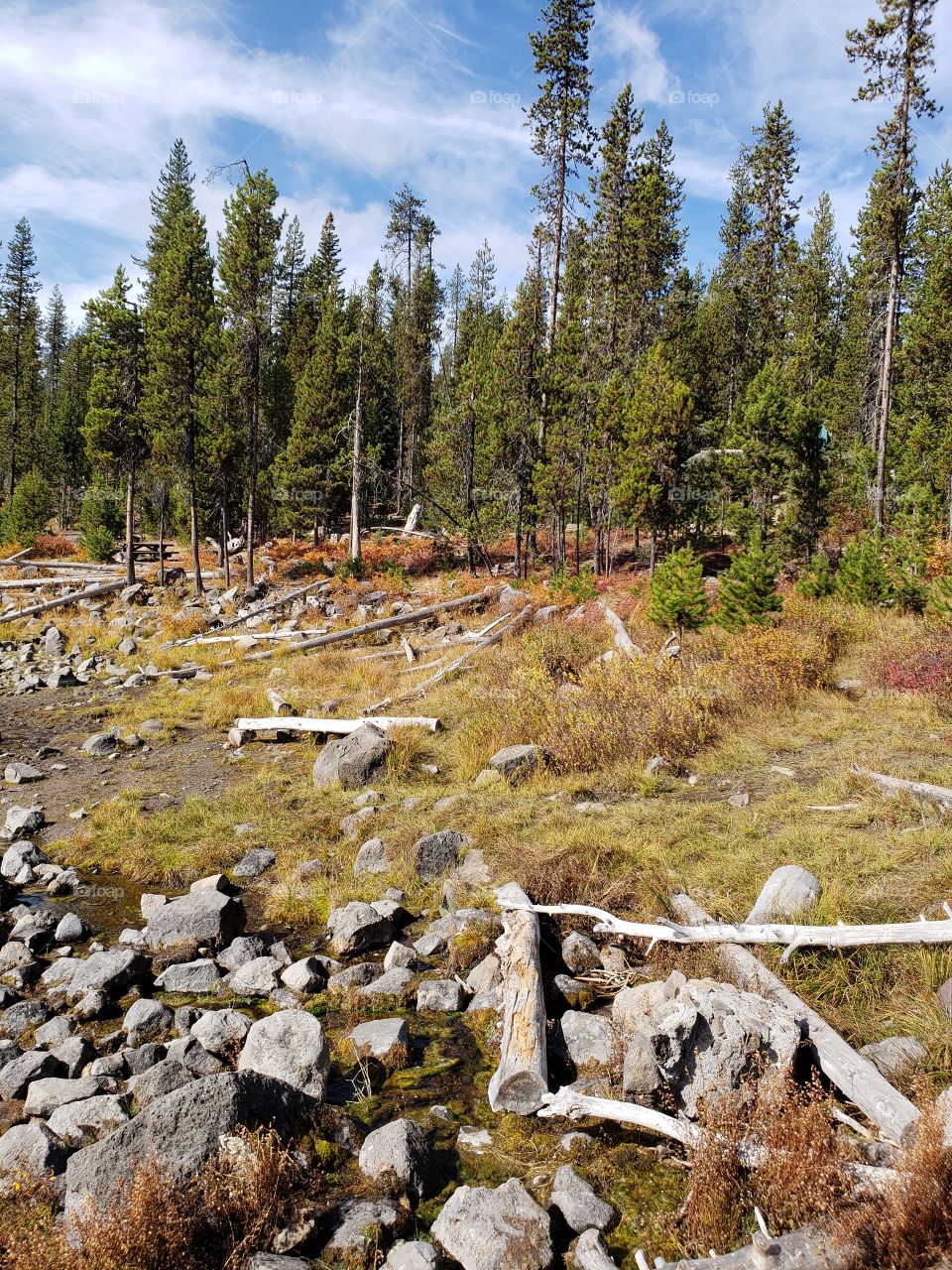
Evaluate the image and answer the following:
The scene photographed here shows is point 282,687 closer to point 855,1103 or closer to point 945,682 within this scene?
point 945,682

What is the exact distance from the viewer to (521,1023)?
526 centimetres

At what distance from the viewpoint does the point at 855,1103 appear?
414 centimetres

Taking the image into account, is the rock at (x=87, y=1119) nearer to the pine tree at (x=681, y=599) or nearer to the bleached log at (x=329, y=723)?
the bleached log at (x=329, y=723)

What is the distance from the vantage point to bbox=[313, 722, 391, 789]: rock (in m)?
11.2

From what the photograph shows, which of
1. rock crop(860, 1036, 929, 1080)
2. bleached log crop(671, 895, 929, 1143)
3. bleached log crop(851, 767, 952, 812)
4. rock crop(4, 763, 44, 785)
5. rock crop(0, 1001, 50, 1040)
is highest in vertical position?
bleached log crop(851, 767, 952, 812)

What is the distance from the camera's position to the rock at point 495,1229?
3588mm

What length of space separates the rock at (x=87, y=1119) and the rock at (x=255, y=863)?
170 inches

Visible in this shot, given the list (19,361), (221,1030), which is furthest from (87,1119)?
(19,361)

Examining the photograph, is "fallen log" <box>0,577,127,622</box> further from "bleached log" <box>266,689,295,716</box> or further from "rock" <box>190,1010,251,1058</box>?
"rock" <box>190,1010,251,1058</box>

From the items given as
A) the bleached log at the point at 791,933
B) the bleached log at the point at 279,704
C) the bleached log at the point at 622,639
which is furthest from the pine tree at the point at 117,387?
the bleached log at the point at 791,933

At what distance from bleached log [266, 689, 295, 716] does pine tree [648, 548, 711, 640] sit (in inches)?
305

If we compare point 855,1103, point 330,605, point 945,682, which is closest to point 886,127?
point 945,682

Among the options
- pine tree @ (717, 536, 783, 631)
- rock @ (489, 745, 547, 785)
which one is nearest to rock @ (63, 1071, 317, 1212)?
rock @ (489, 745, 547, 785)

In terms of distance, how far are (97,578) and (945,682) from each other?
101 ft
